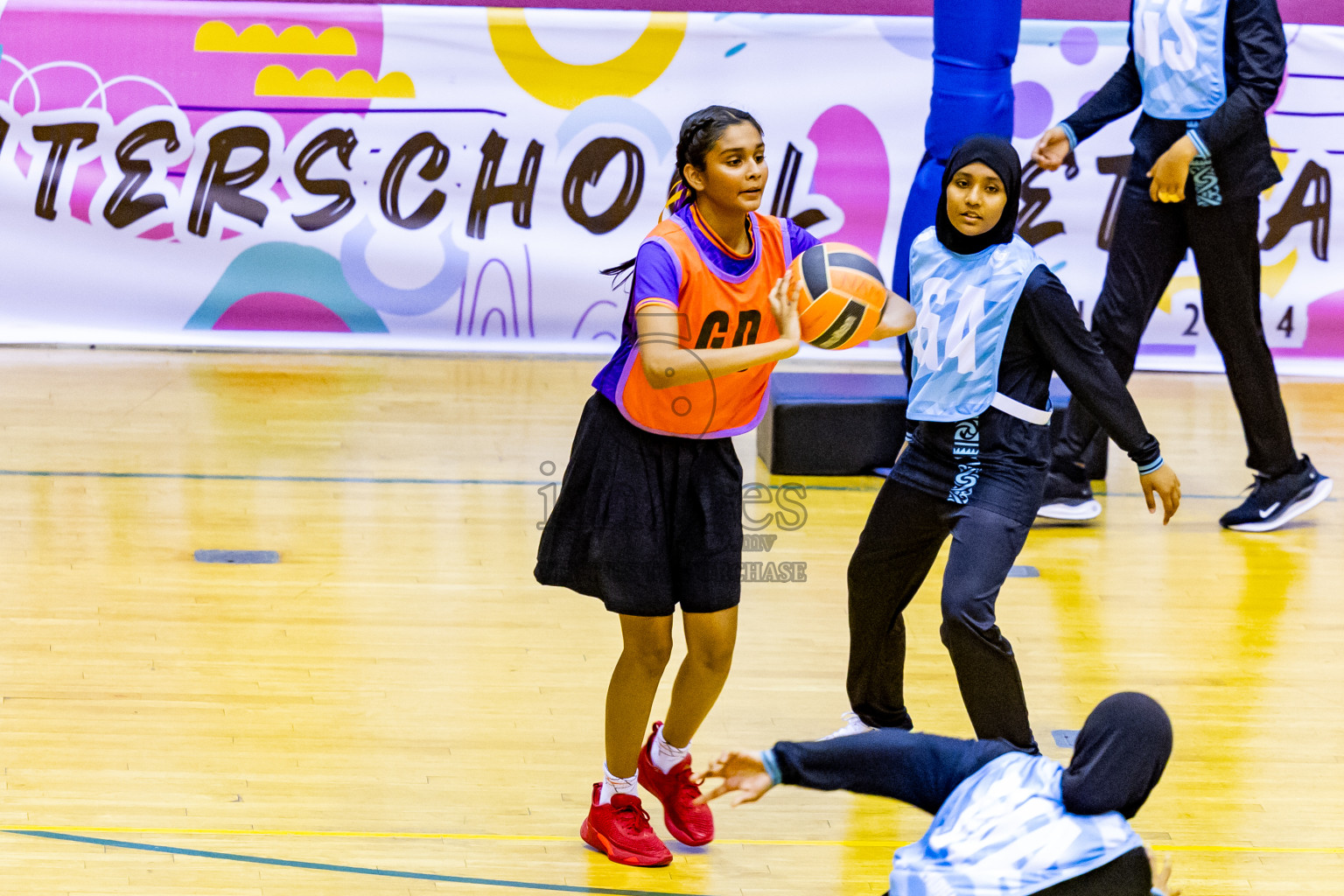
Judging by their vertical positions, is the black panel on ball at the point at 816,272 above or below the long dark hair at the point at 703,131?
below

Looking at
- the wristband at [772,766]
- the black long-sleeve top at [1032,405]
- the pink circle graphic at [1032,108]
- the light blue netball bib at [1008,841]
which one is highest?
the pink circle graphic at [1032,108]

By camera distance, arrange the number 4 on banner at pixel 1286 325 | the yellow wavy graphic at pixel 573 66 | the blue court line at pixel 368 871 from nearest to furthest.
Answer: the blue court line at pixel 368 871
the yellow wavy graphic at pixel 573 66
the number 4 on banner at pixel 1286 325

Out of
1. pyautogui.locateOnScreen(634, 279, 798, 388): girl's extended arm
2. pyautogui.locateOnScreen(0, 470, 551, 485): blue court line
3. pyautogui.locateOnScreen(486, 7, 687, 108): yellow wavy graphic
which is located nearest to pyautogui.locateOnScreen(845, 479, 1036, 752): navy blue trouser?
pyautogui.locateOnScreen(634, 279, 798, 388): girl's extended arm

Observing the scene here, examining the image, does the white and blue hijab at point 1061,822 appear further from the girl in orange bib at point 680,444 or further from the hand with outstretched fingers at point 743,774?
the girl in orange bib at point 680,444

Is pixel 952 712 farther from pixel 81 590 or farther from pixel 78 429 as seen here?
pixel 78 429

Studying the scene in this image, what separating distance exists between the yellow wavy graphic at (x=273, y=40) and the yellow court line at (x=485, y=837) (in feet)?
16.5

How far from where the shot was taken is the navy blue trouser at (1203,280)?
16.7ft

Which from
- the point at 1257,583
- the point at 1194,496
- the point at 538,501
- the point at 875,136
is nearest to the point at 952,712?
the point at 1257,583

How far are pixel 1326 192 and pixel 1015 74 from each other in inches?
66.3

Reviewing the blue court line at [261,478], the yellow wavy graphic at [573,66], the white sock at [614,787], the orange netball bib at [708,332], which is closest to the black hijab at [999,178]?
the orange netball bib at [708,332]

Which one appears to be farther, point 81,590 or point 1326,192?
point 1326,192

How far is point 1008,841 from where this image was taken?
2076 mm

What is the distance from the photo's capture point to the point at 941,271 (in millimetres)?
3264

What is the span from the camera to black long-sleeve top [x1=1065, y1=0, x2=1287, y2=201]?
16.1ft
